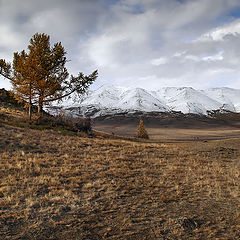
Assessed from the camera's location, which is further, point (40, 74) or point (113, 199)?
point (40, 74)

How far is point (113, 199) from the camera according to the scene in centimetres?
577

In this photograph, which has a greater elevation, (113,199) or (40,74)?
(40,74)

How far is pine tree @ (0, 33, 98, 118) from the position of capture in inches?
730

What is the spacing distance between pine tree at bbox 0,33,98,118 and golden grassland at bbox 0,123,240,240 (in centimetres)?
1019

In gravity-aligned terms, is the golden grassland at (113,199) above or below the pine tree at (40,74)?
below

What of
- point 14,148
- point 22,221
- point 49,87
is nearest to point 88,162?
point 14,148

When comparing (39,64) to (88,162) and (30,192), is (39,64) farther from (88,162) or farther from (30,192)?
(30,192)

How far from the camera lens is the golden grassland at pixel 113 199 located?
4.24 m

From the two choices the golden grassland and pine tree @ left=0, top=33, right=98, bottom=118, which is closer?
the golden grassland

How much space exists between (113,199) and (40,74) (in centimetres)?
1681

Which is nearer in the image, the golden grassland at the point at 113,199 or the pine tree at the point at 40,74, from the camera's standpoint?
the golden grassland at the point at 113,199

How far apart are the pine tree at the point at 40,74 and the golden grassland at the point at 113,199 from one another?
1019 cm

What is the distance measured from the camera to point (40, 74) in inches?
751

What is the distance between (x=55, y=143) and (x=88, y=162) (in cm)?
470
